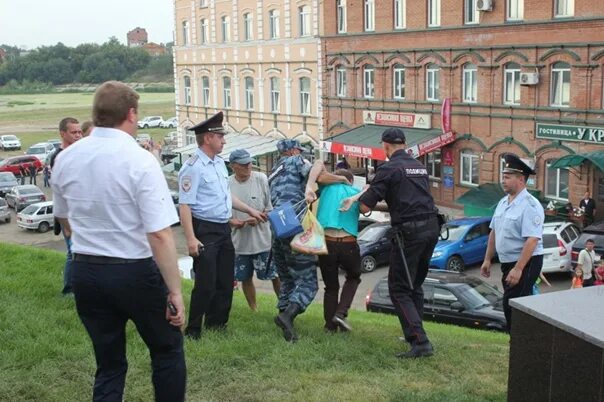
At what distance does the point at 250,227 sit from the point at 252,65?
35.0m

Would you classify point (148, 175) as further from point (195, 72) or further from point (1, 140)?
point (1, 140)

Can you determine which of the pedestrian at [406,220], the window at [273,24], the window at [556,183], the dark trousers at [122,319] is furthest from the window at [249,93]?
the dark trousers at [122,319]

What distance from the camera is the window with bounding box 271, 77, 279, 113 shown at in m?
40.7

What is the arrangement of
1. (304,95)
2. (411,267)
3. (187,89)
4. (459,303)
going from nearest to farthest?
1. (411,267)
2. (459,303)
3. (304,95)
4. (187,89)

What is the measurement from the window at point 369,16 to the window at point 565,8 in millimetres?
9686

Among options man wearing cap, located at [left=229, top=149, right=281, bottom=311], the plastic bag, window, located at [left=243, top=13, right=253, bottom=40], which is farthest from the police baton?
window, located at [left=243, top=13, right=253, bottom=40]

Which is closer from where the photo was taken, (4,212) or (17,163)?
(4,212)

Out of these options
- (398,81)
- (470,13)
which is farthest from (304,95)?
(470,13)

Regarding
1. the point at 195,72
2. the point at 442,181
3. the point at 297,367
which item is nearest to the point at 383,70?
the point at 442,181

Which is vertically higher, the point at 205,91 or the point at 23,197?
the point at 205,91

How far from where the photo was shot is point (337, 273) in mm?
7371

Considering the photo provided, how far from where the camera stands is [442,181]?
31.7m

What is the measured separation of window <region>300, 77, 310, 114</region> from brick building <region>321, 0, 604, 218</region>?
1624 mm

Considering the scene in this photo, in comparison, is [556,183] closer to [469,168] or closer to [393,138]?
[469,168]
